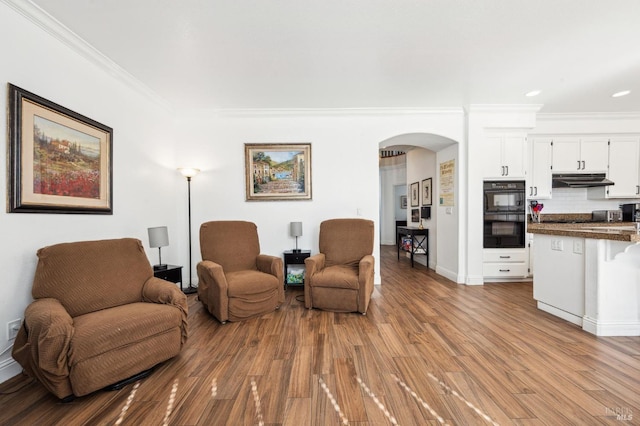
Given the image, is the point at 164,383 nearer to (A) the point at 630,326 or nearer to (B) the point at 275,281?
(B) the point at 275,281

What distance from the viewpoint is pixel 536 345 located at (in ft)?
7.15

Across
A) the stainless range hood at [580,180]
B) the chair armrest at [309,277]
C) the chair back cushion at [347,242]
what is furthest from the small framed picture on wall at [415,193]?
the chair armrest at [309,277]

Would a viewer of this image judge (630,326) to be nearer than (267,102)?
Yes

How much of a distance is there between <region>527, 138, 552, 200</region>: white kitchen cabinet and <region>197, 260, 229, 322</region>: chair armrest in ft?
16.2

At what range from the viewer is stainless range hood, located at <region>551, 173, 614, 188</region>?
429 centimetres

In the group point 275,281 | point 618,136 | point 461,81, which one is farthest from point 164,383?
point 618,136

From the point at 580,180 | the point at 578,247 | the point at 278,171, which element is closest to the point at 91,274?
the point at 278,171

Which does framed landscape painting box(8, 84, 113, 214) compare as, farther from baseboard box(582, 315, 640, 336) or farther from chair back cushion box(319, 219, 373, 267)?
baseboard box(582, 315, 640, 336)

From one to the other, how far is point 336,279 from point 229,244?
140cm

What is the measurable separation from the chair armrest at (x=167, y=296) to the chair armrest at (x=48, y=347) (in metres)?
0.56

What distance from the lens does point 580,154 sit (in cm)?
436

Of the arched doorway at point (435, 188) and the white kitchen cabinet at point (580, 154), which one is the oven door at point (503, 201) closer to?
the arched doorway at point (435, 188)

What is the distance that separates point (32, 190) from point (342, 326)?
2828 mm

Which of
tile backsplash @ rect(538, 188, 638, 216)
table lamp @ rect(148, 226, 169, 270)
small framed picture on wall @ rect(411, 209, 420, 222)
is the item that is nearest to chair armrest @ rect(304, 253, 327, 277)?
table lamp @ rect(148, 226, 169, 270)
